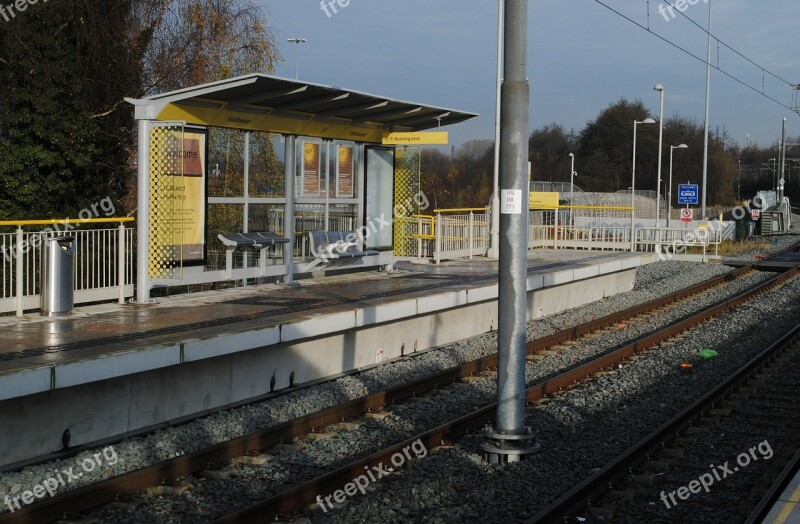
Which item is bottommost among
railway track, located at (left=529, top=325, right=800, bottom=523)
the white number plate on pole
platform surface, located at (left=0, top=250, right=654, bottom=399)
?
railway track, located at (left=529, top=325, right=800, bottom=523)

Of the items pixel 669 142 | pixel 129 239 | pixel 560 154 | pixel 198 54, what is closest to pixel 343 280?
pixel 129 239

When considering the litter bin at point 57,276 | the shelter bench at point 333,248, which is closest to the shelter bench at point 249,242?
the shelter bench at point 333,248

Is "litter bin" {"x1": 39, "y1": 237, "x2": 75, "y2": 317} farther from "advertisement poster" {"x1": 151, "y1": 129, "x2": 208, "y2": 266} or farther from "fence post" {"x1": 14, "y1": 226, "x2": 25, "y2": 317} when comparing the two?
"advertisement poster" {"x1": 151, "y1": 129, "x2": 208, "y2": 266}

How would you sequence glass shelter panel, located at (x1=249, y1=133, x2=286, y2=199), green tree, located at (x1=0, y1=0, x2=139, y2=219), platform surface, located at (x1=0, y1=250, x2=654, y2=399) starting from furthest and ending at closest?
green tree, located at (x1=0, y1=0, x2=139, y2=219) < glass shelter panel, located at (x1=249, y1=133, x2=286, y2=199) < platform surface, located at (x1=0, y1=250, x2=654, y2=399)

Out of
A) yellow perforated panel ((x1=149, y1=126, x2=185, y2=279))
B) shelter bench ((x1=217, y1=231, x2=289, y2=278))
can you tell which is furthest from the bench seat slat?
yellow perforated panel ((x1=149, y1=126, x2=185, y2=279))

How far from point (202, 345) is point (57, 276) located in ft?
8.80

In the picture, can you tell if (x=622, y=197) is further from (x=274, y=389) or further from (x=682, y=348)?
(x=274, y=389)

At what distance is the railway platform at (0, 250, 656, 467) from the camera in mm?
8523

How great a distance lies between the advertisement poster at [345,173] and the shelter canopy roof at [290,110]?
0.92 feet

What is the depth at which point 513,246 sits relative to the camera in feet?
27.9

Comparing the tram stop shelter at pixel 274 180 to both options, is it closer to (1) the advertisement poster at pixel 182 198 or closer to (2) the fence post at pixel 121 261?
(1) the advertisement poster at pixel 182 198

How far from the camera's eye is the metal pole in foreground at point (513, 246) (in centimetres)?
844

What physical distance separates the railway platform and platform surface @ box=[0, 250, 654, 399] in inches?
0.6

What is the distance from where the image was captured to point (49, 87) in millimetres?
17812
